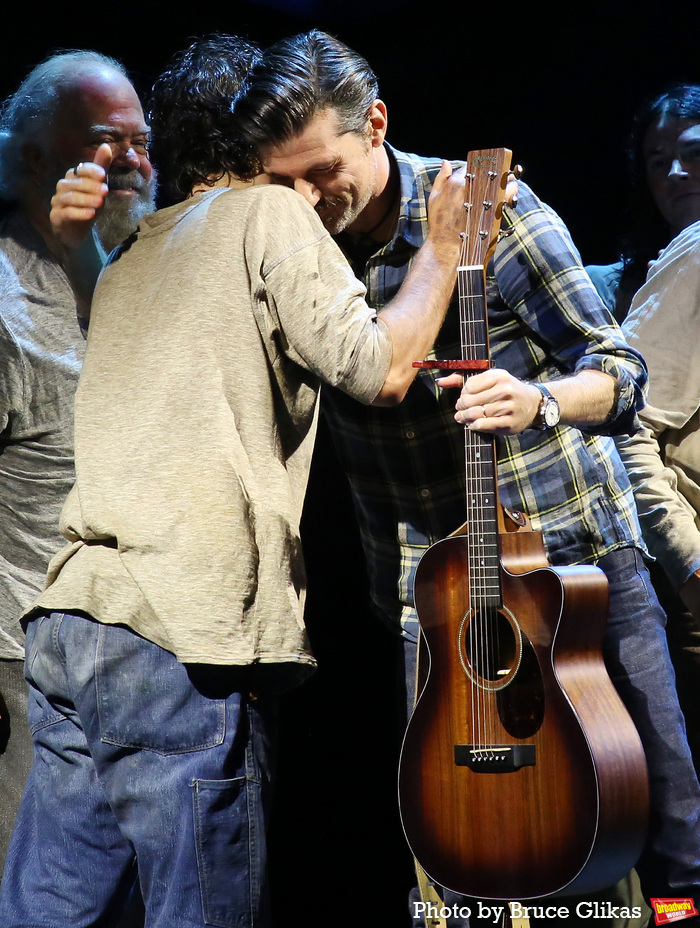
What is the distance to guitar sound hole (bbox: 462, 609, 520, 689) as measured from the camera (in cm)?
185

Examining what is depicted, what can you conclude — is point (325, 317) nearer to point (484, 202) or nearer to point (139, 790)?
point (484, 202)

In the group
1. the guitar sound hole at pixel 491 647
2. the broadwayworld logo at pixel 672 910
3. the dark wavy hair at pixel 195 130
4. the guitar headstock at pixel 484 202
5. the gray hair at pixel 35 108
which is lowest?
the broadwayworld logo at pixel 672 910

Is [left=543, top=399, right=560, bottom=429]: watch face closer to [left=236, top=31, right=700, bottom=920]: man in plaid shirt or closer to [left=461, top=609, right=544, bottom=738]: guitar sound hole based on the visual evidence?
[left=236, top=31, right=700, bottom=920]: man in plaid shirt

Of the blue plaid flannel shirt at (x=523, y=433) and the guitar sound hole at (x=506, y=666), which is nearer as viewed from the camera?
the guitar sound hole at (x=506, y=666)

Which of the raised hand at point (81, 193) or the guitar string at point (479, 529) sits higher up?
the raised hand at point (81, 193)

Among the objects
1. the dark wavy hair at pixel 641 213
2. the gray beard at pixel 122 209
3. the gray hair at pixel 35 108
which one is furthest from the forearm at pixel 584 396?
the gray hair at pixel 35 108

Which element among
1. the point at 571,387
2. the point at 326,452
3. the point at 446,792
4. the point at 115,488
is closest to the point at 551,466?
the point at 571,387

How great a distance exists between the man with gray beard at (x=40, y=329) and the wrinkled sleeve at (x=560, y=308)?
1.03 metres

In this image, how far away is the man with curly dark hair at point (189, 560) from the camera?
1.43 meters

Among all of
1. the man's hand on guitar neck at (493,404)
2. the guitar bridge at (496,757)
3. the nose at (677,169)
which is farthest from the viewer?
the nose at (677,169)

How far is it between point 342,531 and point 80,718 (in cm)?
166

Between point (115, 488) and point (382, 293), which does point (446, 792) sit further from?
point (382, 293)

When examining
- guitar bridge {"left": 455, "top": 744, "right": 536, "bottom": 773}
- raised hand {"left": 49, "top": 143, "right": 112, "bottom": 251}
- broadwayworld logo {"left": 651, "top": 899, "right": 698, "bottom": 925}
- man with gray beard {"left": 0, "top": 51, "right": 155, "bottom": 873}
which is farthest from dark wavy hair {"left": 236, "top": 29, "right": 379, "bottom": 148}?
broadwayworld logo {"left": 651, "top": 899, "right": 698, "bottom": 925}

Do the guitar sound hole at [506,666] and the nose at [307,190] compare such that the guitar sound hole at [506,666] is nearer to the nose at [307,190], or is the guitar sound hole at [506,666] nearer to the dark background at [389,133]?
the nose at [307,190]
